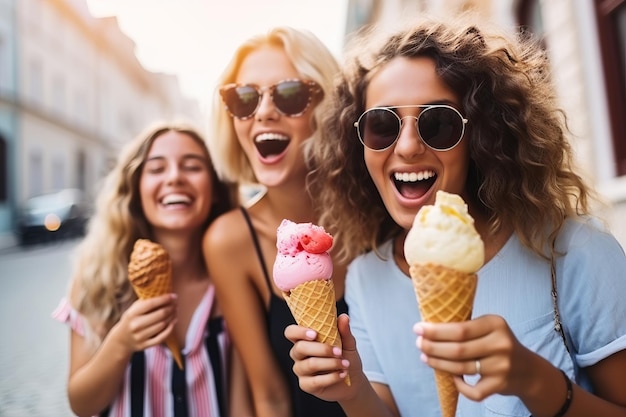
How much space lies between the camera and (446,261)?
3.90ft

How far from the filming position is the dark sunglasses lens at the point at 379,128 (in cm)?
153

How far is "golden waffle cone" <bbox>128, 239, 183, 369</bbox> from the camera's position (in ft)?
6.72

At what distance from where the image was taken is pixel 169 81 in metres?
44.6

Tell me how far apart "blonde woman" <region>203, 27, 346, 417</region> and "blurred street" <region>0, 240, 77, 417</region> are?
7.59 feet

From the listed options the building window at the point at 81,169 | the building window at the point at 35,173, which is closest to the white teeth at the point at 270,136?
the building window at the point at 35,173

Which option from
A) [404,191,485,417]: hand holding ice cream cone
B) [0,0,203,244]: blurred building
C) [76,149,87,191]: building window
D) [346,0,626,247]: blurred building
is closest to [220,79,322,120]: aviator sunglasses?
[404,191,485,417]: hand holding ice cream cone

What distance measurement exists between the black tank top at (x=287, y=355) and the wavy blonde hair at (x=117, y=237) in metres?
0.62

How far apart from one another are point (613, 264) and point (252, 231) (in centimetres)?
143

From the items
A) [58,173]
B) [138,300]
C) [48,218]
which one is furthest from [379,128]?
[58,173]

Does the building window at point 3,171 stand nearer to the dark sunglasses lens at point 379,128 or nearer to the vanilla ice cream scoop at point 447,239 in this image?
the dark sunglasses lens at point 379,128

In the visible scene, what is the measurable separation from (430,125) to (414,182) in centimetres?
18

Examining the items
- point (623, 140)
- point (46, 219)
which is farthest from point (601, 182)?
point (46, 219)

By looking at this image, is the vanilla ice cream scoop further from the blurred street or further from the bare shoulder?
the blurred street

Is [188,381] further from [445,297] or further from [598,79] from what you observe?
[598,79]
